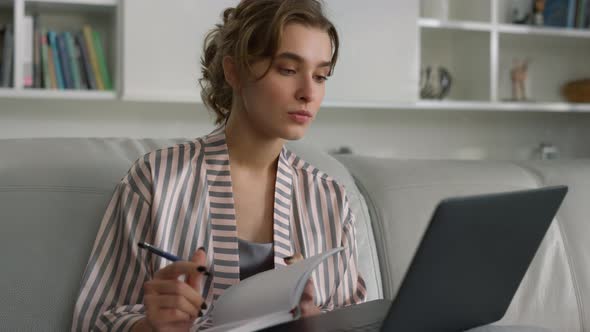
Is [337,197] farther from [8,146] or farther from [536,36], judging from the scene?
[536,36]

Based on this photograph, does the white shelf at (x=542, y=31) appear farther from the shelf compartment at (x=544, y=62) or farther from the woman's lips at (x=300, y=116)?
the woman's lips at (x=300, y=116)

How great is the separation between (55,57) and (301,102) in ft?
5.95

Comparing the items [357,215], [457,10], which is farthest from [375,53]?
[357,215]

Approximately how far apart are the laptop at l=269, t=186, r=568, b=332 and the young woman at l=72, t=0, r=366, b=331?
23cm

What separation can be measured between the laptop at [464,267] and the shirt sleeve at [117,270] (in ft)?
1.08

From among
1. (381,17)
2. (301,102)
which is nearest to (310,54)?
(301,102)

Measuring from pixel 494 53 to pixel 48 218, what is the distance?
2.54 meters

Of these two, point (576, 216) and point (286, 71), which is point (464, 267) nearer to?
point (286, 71)

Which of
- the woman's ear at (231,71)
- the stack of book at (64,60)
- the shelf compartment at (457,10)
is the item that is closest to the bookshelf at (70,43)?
the stack of book at (64,60)

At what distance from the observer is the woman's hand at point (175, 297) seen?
942 millimetres

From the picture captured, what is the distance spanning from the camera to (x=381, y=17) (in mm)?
3119

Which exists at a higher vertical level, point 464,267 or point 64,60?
point 64,60

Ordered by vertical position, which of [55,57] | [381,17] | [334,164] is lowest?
[334,164]

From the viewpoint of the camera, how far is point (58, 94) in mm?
2758
